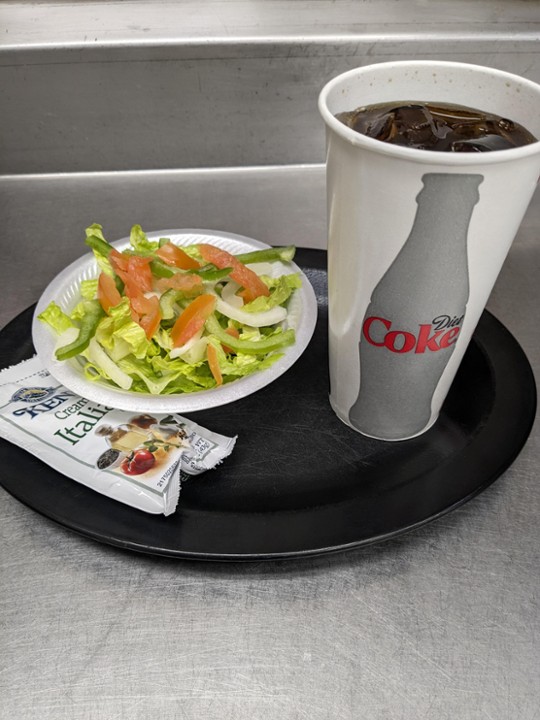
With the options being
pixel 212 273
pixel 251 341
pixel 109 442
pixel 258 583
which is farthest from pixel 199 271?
pixel 258 583

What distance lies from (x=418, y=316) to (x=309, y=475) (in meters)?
0.20

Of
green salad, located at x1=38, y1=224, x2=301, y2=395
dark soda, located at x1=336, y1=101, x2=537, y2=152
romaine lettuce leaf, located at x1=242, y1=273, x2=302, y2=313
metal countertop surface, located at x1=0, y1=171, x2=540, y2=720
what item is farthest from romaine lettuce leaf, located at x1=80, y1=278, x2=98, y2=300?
dark soda, located at x1=336, y1=101, x2=537, y2=152

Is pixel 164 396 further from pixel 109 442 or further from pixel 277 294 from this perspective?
pixel 277 294

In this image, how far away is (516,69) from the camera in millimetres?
1215

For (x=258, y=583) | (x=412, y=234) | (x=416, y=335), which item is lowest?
(x=258, y=583)

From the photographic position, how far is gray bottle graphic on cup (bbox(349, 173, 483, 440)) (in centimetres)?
52

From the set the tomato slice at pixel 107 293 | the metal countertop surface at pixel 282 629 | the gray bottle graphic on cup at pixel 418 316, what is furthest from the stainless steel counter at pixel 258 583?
the tomato slice at pixel 107 293

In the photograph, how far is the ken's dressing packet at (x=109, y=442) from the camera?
63 centimetres

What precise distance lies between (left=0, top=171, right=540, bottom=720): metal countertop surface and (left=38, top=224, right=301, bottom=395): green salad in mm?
212

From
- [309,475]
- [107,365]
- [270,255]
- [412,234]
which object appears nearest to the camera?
[412,234]

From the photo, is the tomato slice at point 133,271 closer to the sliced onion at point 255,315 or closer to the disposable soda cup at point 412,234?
the sliced onion at point 255,315

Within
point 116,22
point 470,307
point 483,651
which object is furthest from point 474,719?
point 116,22

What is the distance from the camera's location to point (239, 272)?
33.7 inches

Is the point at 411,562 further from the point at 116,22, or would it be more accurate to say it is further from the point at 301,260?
the point at 116,22
